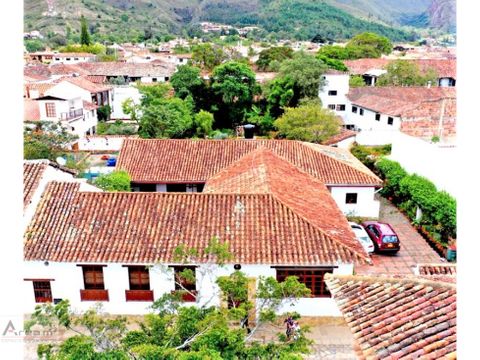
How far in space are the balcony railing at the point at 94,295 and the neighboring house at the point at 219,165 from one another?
7814 mm

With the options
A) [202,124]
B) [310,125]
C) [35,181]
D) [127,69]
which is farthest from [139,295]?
[127,69]

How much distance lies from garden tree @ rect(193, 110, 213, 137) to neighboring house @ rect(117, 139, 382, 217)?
1032 centimetres

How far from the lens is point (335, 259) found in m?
13.2

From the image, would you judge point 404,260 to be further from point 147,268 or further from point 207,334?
point 207,334

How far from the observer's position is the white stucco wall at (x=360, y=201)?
69.7 feet

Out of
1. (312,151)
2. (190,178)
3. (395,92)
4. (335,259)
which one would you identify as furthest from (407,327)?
(395,92)

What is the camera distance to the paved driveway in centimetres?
1725

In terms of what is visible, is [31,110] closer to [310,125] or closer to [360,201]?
[310,125]

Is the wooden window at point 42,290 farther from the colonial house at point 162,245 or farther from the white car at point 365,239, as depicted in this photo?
the white car at point 365,239

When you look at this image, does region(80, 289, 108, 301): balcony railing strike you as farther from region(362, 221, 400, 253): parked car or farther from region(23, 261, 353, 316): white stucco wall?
region(362, 221, 400, 253): parked car

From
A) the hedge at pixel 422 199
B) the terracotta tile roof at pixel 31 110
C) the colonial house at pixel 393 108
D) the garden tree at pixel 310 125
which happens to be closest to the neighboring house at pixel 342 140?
the garden tree at pixel 310 125

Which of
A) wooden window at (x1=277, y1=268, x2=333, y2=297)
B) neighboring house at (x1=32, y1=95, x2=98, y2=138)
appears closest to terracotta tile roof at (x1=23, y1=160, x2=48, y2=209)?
wooden window at (x1=277, y1=268, x2=333, y2=297)

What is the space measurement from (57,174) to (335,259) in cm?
1024

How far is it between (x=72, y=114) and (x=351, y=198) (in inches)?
973
